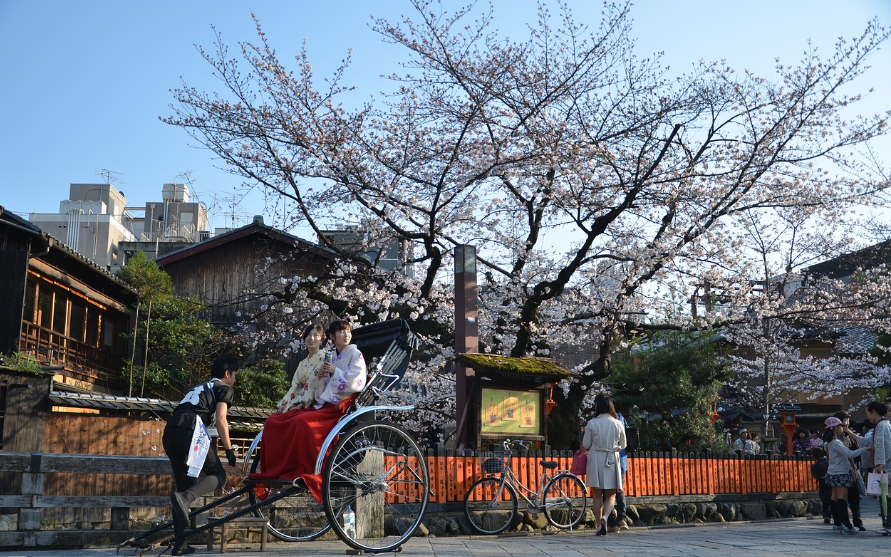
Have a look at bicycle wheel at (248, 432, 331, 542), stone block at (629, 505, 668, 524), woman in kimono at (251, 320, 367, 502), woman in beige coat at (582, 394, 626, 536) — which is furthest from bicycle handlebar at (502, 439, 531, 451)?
woman in kimono at (251, 320, 367, 502)

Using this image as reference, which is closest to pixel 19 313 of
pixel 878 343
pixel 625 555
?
pixel 625 555

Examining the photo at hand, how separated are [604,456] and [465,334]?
2514mm

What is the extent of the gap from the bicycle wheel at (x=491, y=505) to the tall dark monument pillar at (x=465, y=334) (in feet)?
1.95

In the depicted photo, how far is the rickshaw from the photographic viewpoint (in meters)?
5.57

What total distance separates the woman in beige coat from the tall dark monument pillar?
62.3 inches

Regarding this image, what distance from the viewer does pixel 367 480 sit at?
237 inches

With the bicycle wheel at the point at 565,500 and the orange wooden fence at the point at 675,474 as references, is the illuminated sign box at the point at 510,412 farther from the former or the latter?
the bicycle wheel at the point at 565,500

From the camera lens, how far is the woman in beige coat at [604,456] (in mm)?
9023

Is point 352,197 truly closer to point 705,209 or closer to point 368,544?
point 705,209

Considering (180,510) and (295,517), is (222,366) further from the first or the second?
(295,517)

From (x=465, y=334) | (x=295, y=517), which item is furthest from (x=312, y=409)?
(x=465, y=334)

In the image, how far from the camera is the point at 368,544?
253 inches

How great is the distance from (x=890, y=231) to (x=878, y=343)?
5.07 m

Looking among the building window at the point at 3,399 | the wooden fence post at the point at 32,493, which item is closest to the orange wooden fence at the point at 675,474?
the wooden fence post at the point at 32,493
